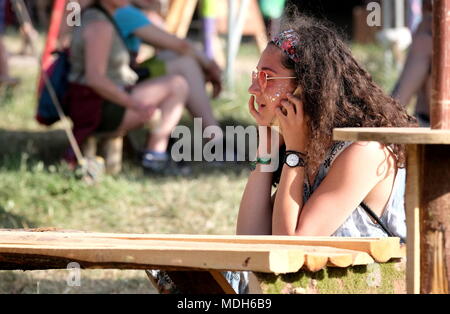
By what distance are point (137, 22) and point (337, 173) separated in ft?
11.6

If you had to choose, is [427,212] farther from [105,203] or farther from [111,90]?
[111,90]

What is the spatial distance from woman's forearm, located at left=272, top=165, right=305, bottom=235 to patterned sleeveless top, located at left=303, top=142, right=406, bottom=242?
0.09 meters

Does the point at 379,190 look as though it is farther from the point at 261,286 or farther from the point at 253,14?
the point at 253,14

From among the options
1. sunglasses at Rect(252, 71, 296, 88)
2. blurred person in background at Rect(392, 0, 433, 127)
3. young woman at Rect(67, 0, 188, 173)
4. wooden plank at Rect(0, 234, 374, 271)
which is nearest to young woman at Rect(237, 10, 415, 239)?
sunglasses at Rect(252, 71, 296, 88)

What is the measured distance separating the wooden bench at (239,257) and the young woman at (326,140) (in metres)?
0.25

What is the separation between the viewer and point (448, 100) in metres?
2.00

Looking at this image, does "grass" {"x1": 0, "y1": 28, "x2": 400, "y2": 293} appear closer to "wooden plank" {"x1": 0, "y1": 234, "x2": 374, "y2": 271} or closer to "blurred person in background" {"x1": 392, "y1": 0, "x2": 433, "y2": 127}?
"blurred person in background" {"x1": 392, "y1": 0, "x2": 433, "y2": 127}

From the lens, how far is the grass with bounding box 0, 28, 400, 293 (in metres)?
3.92

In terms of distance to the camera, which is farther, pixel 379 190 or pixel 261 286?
pixel 379 190

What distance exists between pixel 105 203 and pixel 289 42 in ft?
8.78

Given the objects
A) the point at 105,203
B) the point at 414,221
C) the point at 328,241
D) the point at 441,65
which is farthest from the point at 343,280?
the point at 105,203

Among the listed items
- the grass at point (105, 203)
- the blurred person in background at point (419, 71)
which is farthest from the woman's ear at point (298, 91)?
the blurred person in background at point (419, 71)
